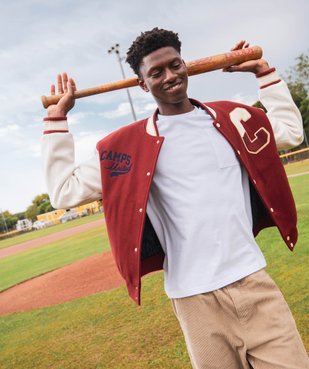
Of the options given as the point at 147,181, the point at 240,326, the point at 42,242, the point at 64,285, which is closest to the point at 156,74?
the point at 147,181

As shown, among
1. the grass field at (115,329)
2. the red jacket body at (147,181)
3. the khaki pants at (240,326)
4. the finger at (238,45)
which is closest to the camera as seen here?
the khaki pants at (240,326)

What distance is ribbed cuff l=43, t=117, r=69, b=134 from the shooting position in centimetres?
216

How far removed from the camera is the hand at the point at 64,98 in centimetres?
221

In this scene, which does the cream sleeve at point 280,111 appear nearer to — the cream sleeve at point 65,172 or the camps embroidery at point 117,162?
the camps embroidery at point 117,162

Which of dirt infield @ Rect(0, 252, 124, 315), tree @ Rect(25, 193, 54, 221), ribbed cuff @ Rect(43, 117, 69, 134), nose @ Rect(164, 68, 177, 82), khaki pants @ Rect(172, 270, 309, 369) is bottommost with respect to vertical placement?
dirt infield @ Rect(0, 252, 124, 315)

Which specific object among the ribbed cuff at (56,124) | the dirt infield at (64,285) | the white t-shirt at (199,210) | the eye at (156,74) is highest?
the eye at (156,74)

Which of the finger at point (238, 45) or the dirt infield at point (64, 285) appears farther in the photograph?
the dirt infield at point (64, 285)

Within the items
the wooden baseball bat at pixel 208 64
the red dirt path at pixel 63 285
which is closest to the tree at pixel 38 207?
the red dirt path at pixel 63 285

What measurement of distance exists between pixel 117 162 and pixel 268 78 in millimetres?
1130

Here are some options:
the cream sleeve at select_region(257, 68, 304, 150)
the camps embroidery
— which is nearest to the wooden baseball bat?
the cream sleeve at select_region(257, 68, 304, 150)

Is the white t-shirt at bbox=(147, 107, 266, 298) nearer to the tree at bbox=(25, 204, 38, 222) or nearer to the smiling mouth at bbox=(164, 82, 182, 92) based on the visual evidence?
A: the smiling mouth at bbox=(164, 82, 182, 92)

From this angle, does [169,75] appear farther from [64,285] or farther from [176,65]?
[64,285]

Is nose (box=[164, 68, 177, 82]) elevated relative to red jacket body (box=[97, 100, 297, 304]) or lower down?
elevated

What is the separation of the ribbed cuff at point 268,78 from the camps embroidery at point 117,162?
1033 mm
